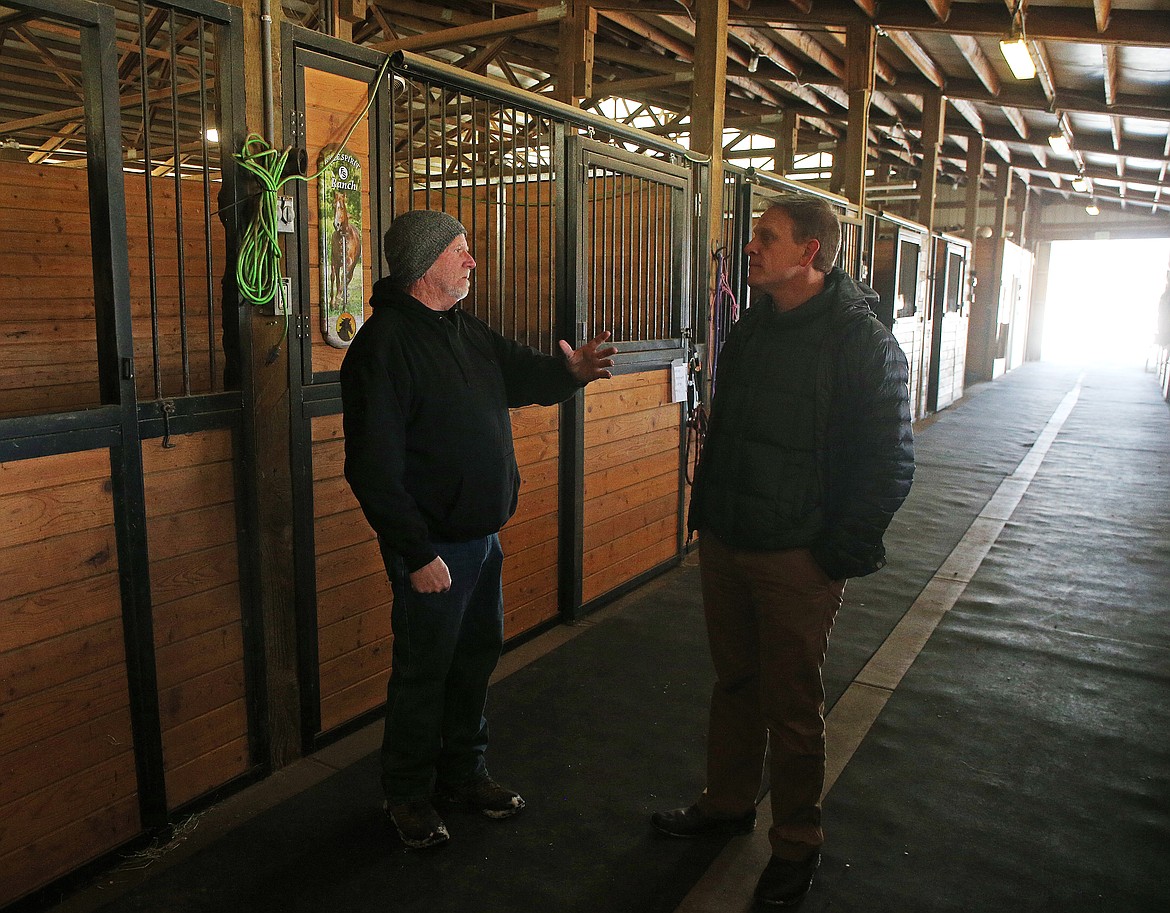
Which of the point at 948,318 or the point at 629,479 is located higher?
the point at 948,318

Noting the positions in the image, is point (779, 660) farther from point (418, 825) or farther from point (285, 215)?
point (285, 215)

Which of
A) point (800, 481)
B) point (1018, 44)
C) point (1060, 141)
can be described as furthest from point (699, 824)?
point (1060, 141)

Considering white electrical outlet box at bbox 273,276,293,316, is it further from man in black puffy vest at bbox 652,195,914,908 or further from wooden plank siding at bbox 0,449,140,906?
man in black puffy vest at bbox 652,195,914,908

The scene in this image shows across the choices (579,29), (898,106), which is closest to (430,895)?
(579,29)

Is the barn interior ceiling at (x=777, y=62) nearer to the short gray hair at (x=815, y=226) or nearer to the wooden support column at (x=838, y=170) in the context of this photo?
the wooden support column at (x=838, y=170)

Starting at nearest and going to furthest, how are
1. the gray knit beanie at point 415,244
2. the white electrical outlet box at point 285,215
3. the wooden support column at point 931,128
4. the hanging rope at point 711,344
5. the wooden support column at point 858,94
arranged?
the gray knit beanie at point 415,244 < the white electrical outlet box at point 285,215 < the hanging rope at point 711,344 < the wooden support column at point 858,94 < the wooden support column at point 931,128

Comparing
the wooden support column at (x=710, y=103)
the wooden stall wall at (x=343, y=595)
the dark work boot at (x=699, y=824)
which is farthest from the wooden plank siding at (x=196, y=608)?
the wooden support column at (x=710, y=103)

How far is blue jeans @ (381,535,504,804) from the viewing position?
2.11 metres

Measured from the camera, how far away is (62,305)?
101 inches

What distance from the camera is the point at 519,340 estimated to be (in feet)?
11.9

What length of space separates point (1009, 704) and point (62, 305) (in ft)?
10.5

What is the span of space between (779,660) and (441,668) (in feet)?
2.58

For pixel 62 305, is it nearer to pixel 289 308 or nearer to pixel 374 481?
pixel 289 308

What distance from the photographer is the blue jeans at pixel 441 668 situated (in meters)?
2.11
